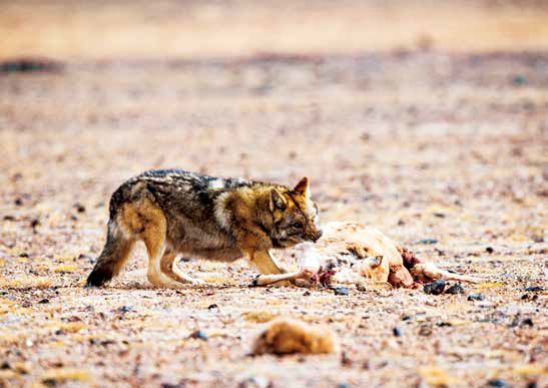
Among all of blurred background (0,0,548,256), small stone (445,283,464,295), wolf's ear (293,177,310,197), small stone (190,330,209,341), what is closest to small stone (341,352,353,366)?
small stone (190,330,209,341)

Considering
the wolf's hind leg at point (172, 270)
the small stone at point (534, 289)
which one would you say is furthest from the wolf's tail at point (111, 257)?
the small stone at point (534, 289)

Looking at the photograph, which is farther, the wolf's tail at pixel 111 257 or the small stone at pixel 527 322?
the wolf's tail at pixel 111 257

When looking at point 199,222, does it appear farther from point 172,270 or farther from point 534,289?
point 534,289

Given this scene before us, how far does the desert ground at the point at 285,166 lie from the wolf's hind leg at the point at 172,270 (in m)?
0.36

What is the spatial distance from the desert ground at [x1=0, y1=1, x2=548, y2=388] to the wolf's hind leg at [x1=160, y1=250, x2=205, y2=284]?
0.36 m

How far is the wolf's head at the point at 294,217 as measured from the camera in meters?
9.48

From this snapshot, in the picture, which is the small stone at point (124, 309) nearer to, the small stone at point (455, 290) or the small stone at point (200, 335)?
the small stone at point (200, 335)

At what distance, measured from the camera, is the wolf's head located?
948 centimetres

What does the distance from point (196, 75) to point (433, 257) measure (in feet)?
68.9

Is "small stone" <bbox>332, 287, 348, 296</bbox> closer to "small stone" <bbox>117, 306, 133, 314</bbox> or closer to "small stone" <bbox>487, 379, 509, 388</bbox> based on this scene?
"small stone" <bbox>117, 306, 133, 314</bbox>

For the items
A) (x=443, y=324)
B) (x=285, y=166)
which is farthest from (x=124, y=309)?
(x=285, y=166)

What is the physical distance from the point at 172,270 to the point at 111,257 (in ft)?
2.30

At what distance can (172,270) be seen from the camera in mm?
9969

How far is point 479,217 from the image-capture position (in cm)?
1368
